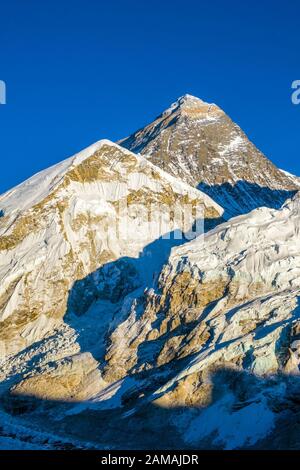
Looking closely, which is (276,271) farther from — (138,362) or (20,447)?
(20,447)

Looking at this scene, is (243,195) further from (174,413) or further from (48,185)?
(174,413)

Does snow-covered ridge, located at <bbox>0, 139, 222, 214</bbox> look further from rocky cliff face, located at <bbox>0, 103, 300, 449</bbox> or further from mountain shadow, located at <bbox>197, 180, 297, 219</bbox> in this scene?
mountain shadow, located at <bbox>197, 180, 297, 219</bbox>

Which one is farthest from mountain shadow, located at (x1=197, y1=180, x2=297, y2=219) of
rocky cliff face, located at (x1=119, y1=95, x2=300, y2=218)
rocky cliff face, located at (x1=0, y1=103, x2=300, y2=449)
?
rocky cliff face, located at (x1=0, y1=103, x2=300, y2=449)

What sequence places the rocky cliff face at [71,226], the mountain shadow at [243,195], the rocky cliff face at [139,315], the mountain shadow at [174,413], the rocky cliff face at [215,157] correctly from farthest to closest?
the rocky cliff face at [215,157] < the mountain shadow at [243,195] < the rocky cliff face at [71,226] < the rocky cliff face at [139,315] < the mountain shadow at [174,413]

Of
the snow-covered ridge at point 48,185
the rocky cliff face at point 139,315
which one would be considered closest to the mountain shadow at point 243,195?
the snow-covered ridge at point 48,185

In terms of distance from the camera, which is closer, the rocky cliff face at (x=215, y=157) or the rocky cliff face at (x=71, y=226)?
the rocky cliff face at (x=71, y=226)

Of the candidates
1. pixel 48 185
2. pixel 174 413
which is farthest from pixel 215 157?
pixel 174 413

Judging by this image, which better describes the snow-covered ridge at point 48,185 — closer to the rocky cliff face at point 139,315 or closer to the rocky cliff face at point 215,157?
the rocky cliff face at point 139,315

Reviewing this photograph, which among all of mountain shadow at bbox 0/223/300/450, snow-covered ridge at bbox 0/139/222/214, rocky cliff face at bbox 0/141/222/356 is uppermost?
snow-covered ridge at bbox 0/139/222/214
